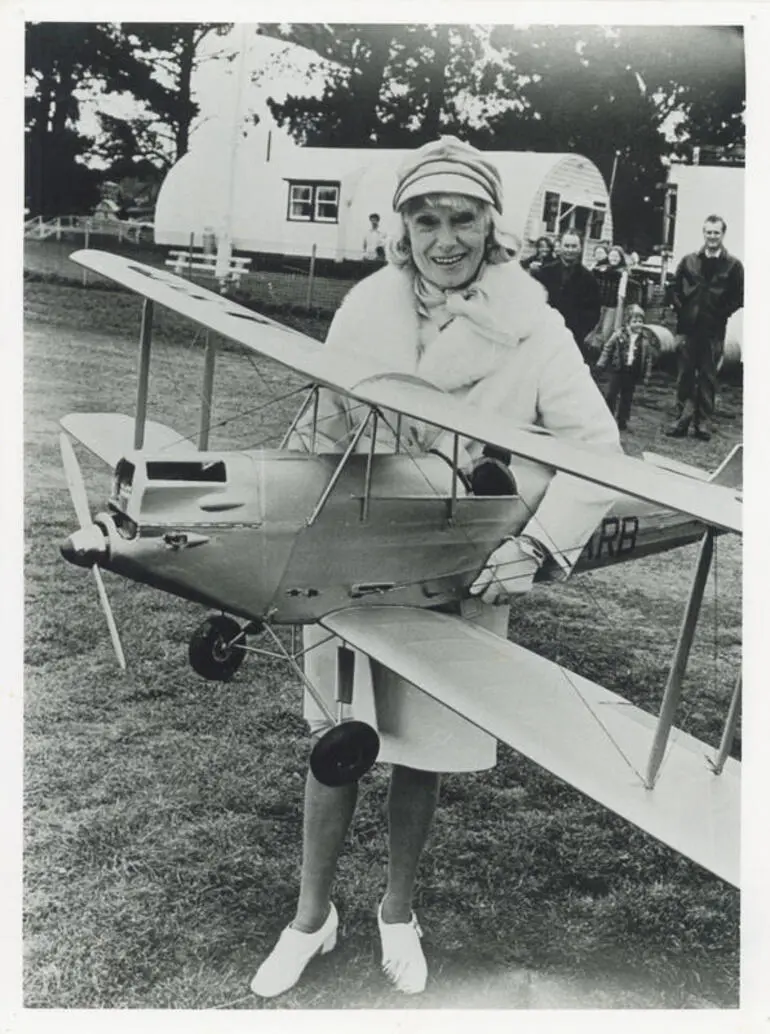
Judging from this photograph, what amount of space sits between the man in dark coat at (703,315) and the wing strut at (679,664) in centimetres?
79

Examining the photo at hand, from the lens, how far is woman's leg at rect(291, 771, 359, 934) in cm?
216

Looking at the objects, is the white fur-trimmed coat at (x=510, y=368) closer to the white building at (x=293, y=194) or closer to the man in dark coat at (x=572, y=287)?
the man in dark coat at (x=572, y=287)

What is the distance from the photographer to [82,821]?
2215 millimetres

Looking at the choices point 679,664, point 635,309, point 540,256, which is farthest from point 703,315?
point 679,664

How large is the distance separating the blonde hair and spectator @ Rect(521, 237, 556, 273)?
Result: 0.06m

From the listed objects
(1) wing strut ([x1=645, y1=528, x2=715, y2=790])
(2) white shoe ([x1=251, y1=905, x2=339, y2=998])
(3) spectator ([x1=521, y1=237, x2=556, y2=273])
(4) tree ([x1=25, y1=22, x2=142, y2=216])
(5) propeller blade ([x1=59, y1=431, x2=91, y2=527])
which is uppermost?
(4) tree ([x1=25, y1=22, x2=142, y2=216])

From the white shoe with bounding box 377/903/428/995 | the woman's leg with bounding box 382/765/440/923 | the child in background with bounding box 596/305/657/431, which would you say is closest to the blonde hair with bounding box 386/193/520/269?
the child in background with bounding box 596/305/657/431

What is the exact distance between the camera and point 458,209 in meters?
2.19

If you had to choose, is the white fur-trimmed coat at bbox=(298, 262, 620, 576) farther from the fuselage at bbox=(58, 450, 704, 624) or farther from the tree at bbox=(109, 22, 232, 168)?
the tree at bbox=(109, 22, 232, 168)

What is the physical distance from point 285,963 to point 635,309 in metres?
1.79

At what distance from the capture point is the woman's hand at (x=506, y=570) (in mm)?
2227

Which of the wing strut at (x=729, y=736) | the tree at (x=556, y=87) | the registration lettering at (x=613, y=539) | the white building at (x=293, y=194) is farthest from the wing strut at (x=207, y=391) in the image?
the wing strut at (x=729, y=736)

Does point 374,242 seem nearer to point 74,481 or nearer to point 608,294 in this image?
point 608,294

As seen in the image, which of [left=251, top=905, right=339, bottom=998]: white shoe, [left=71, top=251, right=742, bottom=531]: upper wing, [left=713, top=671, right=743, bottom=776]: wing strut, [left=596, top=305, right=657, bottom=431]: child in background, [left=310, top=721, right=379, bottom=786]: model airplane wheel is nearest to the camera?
[left=71, top=251, right=742, bottom=531]: upper wing
